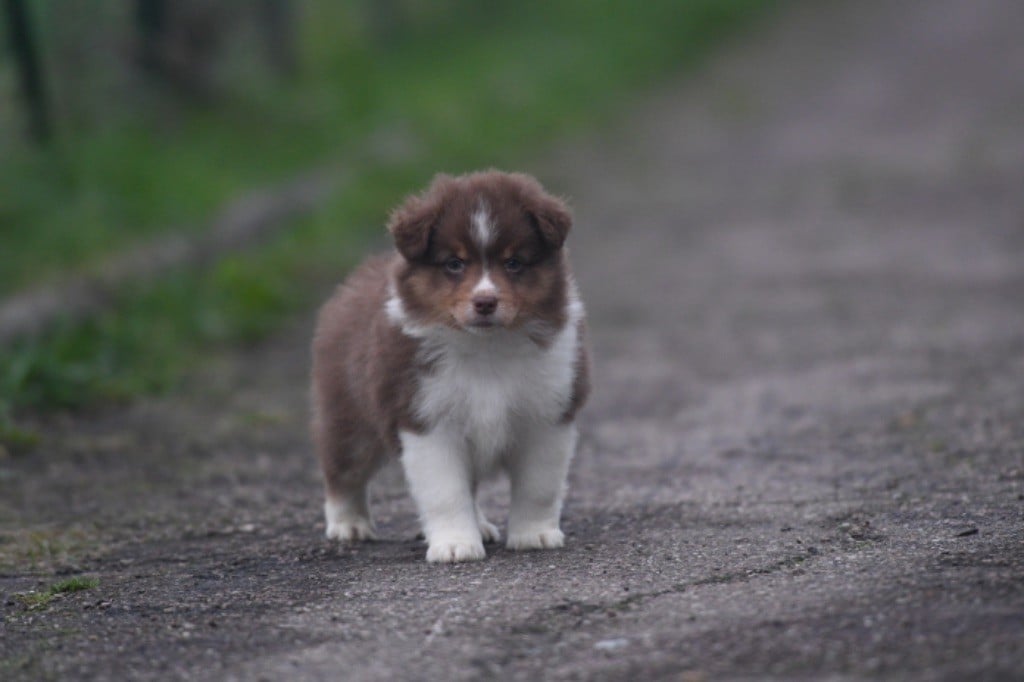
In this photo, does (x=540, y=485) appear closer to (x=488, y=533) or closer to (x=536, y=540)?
(x=536, y=540)

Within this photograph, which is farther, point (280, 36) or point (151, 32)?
point (280, 36)

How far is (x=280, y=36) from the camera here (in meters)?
18.4

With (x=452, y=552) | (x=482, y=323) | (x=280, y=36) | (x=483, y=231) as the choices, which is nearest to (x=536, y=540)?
(x=452, y=552)

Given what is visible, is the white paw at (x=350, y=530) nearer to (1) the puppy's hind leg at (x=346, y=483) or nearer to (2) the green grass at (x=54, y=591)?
(1) the puppy's hind leg at (x=346, y=483)

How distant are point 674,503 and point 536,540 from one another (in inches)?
36.3

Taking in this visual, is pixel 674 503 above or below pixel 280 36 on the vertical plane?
below

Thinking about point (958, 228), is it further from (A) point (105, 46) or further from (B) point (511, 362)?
(B) point (511, 362)

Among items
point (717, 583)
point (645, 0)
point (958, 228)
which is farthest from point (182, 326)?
point (645, 0)

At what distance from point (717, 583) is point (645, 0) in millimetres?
26458

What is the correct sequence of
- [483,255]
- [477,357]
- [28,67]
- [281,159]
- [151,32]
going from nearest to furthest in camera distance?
[483,255] < [477,357] < [28,67] < [151,32] < [281,159]

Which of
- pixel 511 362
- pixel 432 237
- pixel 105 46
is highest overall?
pixel 105 46

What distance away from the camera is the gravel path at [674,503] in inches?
169

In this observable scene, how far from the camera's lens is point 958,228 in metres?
14.2

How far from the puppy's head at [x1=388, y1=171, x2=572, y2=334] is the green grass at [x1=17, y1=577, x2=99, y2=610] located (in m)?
1.49
